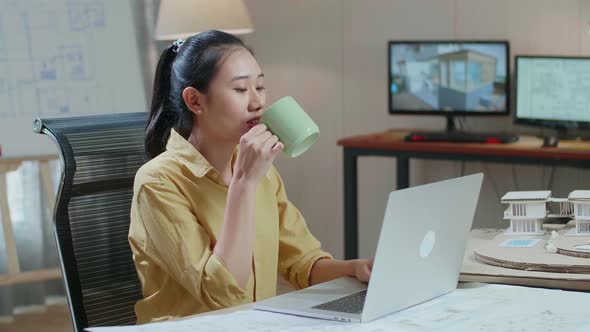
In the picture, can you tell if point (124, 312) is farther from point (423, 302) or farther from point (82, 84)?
point (82, 84)

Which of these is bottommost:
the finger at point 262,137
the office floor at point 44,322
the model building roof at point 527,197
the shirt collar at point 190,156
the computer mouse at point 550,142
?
the office floor at point 44,322

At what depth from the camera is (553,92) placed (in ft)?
13.0

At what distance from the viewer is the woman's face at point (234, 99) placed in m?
1.75

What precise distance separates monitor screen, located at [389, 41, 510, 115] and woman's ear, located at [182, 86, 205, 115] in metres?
2.51

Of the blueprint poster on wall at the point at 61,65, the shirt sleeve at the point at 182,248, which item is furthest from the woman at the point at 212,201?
the blueprint poster on wall at the point at 61,65

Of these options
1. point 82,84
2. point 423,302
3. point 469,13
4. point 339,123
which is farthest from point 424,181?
point 423,302

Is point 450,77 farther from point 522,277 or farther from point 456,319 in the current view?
point 456,319

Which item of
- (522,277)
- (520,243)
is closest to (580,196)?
(520,243)

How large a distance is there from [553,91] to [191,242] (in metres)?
2.66

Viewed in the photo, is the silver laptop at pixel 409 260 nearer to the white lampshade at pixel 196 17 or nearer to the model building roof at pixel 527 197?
the model building roof at pixel 527 197

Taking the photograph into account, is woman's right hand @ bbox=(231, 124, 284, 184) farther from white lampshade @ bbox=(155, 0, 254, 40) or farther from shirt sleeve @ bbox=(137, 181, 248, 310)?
white lampshade @ bbox=(155, 0, 254, 40)

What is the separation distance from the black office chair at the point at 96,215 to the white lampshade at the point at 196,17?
2074 millimetres

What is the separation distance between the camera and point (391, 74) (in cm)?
435

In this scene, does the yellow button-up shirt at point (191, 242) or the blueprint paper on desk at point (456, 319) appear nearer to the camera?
the blueprint paper on desk at point (456, 319)
